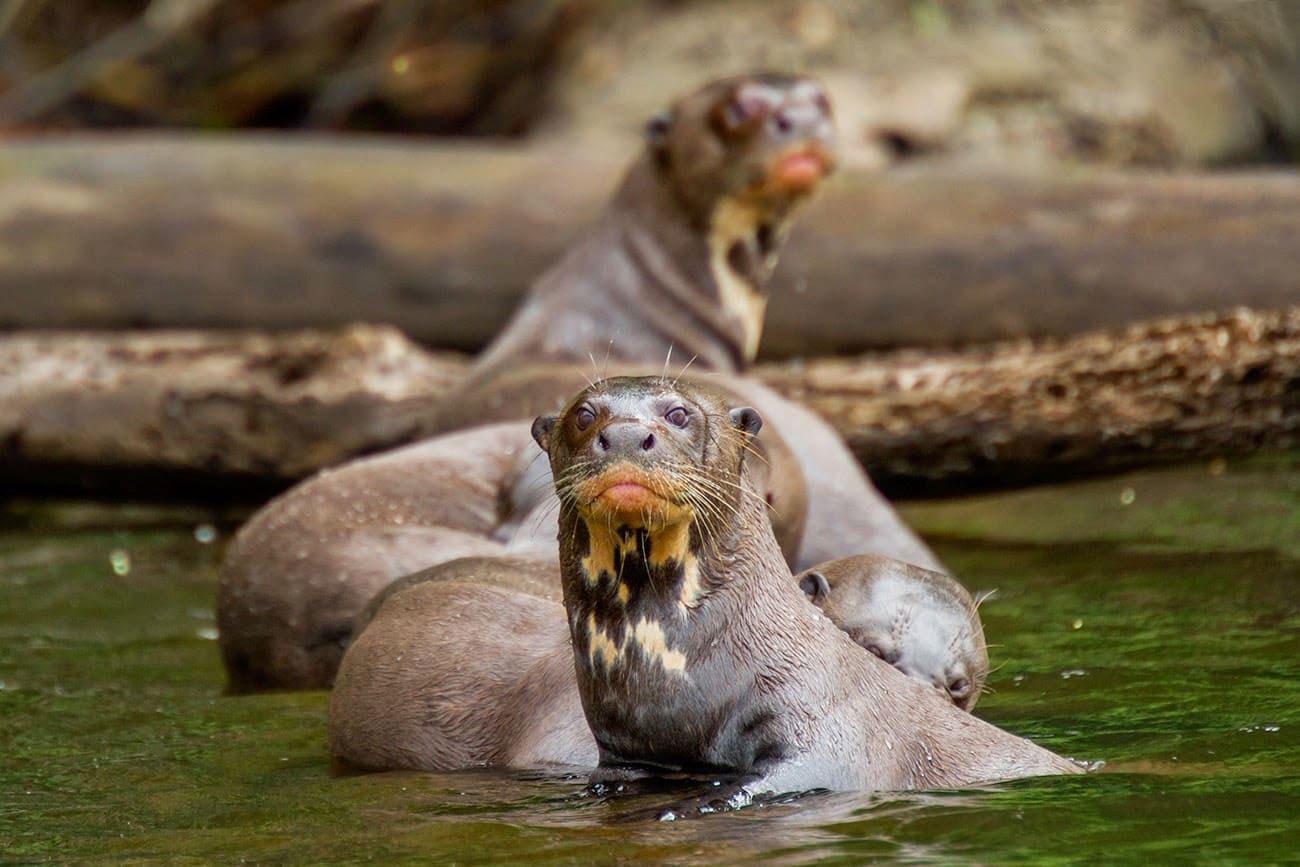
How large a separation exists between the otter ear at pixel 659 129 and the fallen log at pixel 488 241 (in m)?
0.90

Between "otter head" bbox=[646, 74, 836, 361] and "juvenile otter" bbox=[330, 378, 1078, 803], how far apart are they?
3808mm

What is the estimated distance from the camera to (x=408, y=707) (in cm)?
471

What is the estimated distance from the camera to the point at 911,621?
4.79m

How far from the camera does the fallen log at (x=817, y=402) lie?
7102 millimetres

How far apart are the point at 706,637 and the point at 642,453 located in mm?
422

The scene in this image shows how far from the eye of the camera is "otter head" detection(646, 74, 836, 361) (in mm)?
7984

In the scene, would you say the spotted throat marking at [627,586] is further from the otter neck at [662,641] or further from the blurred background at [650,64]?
the blurred background at [650,64]

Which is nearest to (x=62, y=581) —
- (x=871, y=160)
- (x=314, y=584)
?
(x=314, y=584)

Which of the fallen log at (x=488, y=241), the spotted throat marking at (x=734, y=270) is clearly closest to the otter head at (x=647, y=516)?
the spotted throat marking at (x=734, y=270)

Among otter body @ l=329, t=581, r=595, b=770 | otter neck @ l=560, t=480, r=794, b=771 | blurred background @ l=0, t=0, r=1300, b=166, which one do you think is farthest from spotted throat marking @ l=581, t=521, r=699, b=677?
blurred background @ l=0, t=0, r=1300, b=166

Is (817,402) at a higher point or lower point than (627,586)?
higher

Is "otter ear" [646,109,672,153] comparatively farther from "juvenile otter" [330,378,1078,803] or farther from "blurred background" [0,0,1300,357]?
"juvenile otter" [330,378,1078,803]

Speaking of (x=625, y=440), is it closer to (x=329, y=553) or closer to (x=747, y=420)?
(x=747, y=420)

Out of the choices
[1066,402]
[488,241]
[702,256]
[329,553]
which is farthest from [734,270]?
[329,553]
